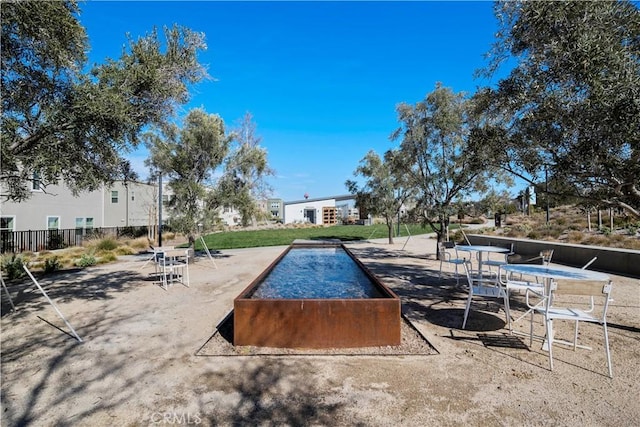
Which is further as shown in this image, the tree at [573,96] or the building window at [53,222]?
the building window at [53,222]

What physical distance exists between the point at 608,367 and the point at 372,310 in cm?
256

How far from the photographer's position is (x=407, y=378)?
3604 mm

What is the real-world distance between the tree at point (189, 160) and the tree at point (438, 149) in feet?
22.4

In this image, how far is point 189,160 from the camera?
41.1 feet

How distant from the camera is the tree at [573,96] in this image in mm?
4145

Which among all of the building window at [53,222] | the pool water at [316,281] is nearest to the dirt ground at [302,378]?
the pool water at [316,281]

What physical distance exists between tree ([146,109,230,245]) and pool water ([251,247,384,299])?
13.4 feet

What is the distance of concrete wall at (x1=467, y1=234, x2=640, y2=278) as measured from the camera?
986 centimetres

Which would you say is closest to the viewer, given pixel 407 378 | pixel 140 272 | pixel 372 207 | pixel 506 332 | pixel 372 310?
pixel 407 378

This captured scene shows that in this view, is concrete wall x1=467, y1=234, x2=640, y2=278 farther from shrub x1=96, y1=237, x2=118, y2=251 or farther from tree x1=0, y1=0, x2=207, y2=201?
shrub x1=96, y1=237, x2=118, y2=251

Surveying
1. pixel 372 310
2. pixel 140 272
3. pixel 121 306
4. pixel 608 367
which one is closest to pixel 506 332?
pixel 608 367

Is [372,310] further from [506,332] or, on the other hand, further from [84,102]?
[84,102]

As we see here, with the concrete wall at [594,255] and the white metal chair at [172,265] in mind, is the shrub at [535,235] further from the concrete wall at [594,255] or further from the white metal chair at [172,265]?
the white metal chair at [172,265]

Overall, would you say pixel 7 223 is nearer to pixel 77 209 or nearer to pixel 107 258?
pixel 77 209
